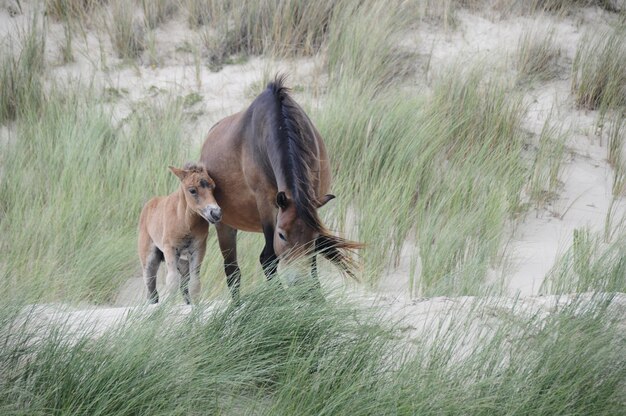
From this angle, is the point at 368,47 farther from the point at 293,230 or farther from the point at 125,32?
the point at 293,230

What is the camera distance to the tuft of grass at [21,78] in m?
9.09

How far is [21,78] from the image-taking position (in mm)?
9242

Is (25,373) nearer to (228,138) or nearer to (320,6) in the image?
(228,138)

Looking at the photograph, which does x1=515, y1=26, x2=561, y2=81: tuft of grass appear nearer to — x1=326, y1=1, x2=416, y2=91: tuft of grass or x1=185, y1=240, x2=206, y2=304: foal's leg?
x1=326, y1=1, x2=416, y2=91: tuft of grass

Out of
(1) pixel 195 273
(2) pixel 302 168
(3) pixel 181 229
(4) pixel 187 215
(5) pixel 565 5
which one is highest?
(5) pixel 565 5

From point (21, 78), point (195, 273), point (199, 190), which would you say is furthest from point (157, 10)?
point (199, 190)

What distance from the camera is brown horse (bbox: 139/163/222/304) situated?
5266mm

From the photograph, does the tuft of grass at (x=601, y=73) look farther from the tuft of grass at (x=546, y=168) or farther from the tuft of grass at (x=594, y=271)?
the tuft of grass at (x=594, y=271)

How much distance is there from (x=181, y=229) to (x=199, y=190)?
483mm

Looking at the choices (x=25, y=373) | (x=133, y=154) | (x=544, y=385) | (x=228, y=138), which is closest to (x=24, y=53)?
(x=133, y=154)

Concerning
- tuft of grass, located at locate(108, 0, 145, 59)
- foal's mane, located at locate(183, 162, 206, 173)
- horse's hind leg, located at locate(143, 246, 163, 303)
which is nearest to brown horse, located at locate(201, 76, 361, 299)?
foal's mane, located at locate(183, 162, 206, 173)

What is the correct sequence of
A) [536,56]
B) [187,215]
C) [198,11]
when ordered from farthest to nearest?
[198,11] → [536,56] → [187,215]

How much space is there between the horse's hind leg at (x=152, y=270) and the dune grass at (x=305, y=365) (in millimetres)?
1803

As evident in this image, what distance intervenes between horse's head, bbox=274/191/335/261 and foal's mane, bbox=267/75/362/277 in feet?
0.07
